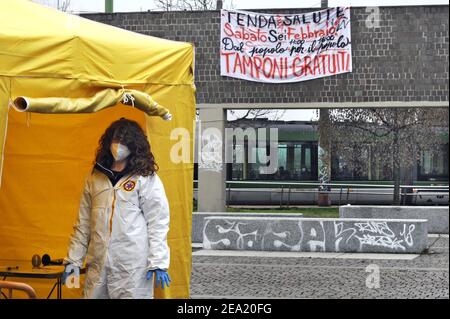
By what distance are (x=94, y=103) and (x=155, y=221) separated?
1.00 meters

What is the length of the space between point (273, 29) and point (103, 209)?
1364 centimetres

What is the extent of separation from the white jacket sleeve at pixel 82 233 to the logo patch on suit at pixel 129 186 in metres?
0.35

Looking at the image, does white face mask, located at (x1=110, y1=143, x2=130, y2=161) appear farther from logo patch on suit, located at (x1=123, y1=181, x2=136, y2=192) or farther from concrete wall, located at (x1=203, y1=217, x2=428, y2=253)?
concrete wall, located at (x1=203, y1=217, x2=428, y2=253)

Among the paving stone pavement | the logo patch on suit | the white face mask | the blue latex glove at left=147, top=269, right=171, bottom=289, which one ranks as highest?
the white face mask

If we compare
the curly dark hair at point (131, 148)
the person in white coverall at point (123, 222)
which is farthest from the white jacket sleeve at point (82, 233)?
the curly dark hair at point (131, 148)

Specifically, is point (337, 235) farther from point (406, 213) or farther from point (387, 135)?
point (387, 135)

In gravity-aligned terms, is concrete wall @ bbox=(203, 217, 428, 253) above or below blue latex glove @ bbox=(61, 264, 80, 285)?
below

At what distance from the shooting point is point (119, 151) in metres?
5.88

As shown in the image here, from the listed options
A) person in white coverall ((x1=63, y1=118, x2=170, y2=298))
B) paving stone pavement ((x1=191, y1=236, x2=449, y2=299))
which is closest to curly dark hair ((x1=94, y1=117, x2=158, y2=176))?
person in white coverall ((x1=63, y1=118, x2=170, y2=298))

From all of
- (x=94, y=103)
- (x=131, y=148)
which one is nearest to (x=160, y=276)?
(x=131, y=148)

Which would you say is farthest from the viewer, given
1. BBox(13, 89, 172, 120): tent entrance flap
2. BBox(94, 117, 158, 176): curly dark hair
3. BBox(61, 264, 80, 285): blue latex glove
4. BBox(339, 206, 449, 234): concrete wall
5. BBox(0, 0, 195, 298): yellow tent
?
BBox(339, 206, 449, 234): concrete wall

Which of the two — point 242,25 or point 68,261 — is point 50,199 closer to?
point 68,261

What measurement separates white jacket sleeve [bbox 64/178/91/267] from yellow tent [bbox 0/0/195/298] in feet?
2.27

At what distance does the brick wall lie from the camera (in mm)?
18594
